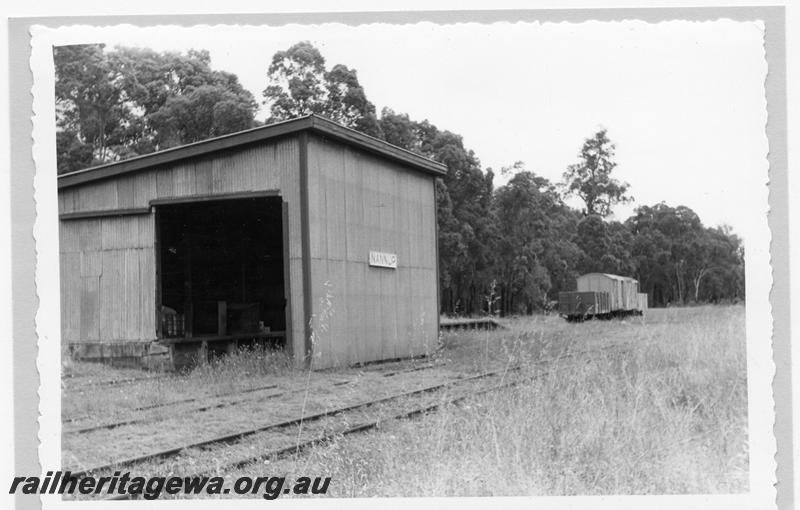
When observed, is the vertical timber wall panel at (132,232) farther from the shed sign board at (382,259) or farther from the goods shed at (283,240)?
the shed sign board at (382,259)

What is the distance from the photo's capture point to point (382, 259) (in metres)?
15.6

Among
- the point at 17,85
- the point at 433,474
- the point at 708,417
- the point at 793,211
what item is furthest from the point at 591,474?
A: the point at 17,85

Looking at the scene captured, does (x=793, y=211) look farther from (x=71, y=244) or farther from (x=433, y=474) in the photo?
(x=71, y=244)

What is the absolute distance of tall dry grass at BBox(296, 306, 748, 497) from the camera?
241 inches

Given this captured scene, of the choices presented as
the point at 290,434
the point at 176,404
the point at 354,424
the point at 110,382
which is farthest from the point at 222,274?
the point at 290,434

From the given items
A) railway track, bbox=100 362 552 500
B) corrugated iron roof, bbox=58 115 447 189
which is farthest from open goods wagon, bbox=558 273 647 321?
railway track, bbox=100 362 552 500

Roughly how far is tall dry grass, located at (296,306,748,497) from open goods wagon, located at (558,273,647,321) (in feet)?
76.0

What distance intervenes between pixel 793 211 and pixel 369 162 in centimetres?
992

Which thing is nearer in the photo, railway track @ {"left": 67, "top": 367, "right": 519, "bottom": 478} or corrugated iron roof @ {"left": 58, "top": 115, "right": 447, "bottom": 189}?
railway track @ {"left": 67, "top": 367, "right": 519, "bottom": 478}

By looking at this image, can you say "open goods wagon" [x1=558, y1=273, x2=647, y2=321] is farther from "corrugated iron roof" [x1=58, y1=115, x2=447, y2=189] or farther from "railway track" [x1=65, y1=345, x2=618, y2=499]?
"railway track" [x1=65, y1=345, x2=618, y2=499]

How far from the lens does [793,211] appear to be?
20.0 ft

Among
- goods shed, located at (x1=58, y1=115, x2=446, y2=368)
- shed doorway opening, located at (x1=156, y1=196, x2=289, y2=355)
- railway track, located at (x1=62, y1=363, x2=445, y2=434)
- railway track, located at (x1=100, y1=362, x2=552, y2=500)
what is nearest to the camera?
railway track, located at (x1=100, y1=362, x2=552, y2=500)

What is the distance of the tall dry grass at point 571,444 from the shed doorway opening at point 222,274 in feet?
27.3

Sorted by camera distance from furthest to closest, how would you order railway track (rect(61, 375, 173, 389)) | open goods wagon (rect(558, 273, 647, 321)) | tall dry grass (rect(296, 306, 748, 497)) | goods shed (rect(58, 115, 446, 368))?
1. open goods wagon (rect(558, 273, 647, 321))
2. goods shed (rect(58, 115, 446, 368))
3. railway track (rect(61, 375, 173, 389))
4. tall dry grass (rect(296, 306, 748, 497))
